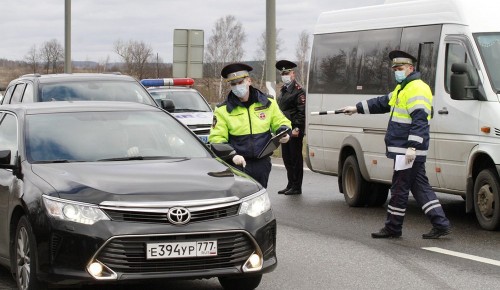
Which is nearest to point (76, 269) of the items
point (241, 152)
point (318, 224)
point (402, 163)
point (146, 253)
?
point (146, 253)

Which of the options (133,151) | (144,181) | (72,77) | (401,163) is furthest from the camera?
(72,77)

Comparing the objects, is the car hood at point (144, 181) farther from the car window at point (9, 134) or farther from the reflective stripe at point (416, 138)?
the reflective stripe at point (416, 138)

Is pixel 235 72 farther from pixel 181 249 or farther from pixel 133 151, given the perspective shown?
pixel 181 249

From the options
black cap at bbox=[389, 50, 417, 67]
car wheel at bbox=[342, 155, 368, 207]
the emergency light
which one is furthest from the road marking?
the emergency light

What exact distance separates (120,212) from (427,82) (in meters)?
6.35

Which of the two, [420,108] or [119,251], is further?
[420,108]

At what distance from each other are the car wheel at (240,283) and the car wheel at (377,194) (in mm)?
6625

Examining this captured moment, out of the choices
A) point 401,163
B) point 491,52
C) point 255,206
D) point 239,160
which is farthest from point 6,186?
point 491,52

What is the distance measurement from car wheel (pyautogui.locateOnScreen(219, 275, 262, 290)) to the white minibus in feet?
14.0

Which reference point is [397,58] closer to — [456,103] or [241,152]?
[456,103]

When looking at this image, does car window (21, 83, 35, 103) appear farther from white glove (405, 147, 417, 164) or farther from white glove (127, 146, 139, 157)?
white glove (127, 146, 139, 157)

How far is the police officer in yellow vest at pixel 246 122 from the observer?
10.4m

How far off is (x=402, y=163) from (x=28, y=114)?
4065mm

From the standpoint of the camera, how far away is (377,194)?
15.1m
